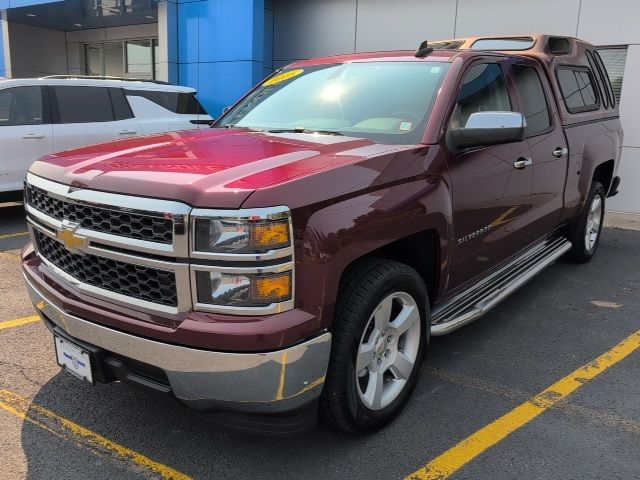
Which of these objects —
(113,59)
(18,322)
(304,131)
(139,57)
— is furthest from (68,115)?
(113,59)

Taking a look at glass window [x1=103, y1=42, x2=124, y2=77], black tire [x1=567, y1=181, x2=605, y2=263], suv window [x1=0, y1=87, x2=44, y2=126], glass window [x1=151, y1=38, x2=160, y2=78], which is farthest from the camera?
glass window [x1=103, y1=42, x2=124, y2=77]

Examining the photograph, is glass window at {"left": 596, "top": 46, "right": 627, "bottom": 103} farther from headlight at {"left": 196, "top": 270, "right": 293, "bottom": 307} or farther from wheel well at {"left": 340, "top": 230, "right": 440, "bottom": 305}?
headlight at {"left": 196, "top": 270, "right": 293, "bottom": 307}

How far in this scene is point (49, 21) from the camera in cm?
1738

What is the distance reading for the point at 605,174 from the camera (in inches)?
241

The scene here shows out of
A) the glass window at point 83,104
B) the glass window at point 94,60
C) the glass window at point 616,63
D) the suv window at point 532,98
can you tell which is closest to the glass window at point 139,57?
the glass window at point 94,60

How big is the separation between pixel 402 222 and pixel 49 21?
18.0 m

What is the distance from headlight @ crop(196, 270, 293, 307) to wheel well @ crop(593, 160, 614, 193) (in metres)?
4.56

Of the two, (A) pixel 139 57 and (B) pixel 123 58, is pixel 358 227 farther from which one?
(B) pixel 123 58

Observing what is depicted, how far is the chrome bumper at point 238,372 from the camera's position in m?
2.26

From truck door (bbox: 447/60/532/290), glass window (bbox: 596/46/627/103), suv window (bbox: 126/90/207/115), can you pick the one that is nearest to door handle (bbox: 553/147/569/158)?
truck door (bbox: 447/60/532/290)

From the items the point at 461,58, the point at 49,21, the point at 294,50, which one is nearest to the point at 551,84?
the point at 461,58

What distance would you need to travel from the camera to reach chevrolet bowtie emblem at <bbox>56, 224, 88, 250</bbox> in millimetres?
2564

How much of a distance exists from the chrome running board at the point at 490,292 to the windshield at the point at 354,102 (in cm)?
107

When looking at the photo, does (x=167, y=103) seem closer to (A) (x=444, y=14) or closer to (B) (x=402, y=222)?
(A) (x=444, y=14)
